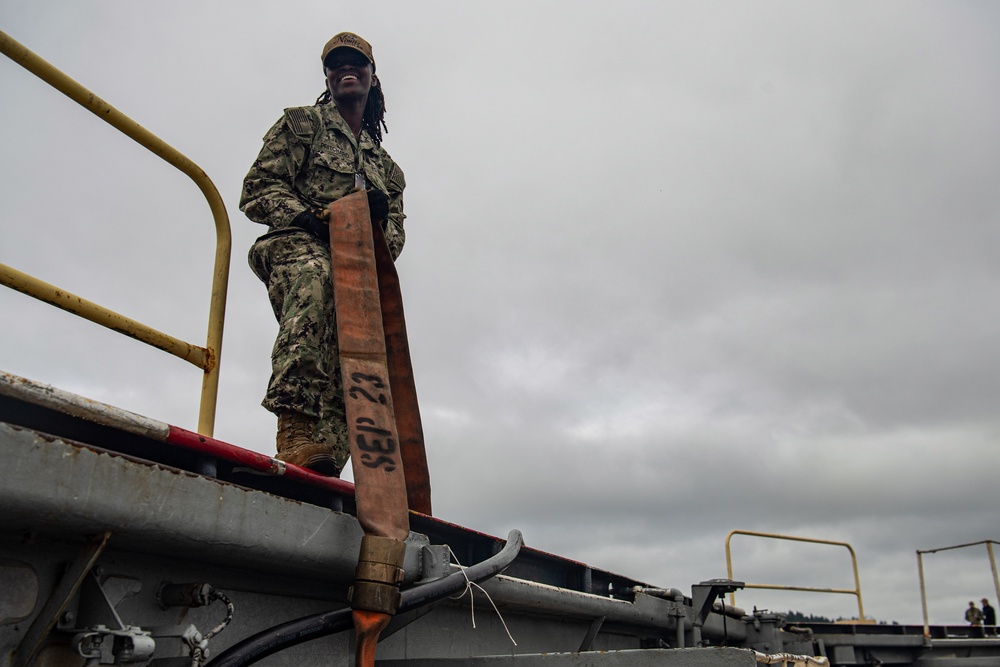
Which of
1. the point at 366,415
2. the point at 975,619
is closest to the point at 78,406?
the point at 366,415

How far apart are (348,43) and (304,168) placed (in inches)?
22.5

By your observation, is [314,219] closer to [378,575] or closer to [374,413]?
[374,413]

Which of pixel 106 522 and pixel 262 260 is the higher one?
pixel 262 260

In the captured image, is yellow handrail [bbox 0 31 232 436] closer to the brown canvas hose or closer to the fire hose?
the brown canvas hose

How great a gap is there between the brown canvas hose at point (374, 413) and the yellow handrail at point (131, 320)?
0.47 m

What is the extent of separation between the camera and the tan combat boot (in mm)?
2266

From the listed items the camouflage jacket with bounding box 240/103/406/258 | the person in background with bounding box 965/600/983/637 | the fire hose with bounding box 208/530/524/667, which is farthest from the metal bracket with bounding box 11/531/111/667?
the person in background with bounding box 965/600/983/637

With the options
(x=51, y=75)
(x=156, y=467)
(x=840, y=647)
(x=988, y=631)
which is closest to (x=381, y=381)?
(x=156, y=467)

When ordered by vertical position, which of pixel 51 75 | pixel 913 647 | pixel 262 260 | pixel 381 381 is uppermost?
pixel 51 75

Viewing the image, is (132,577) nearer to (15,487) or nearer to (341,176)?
(15,487)

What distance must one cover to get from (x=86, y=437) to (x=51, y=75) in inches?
51.3

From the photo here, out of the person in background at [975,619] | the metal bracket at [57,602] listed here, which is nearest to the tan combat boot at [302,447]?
the metal bracket at [57,602]

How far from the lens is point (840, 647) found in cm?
610

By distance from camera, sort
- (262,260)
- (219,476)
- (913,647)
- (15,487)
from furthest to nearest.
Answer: (913,647) < (262,260) < (219,476) < (15,487)
